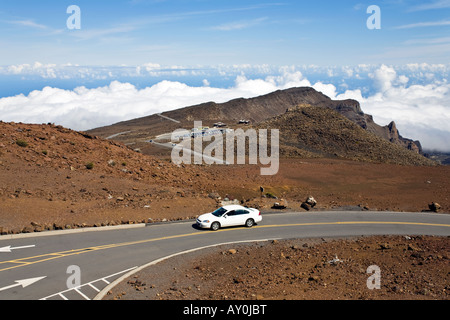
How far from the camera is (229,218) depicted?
68.1ft

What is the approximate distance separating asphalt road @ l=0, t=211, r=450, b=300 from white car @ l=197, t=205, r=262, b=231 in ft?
1.29

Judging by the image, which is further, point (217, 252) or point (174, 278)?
point (217, 252)

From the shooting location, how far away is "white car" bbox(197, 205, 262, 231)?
20.5 m

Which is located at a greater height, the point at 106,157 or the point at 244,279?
the point at 106,157

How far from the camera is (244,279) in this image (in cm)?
1387

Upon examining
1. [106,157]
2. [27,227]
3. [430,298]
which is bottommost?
[430,298]

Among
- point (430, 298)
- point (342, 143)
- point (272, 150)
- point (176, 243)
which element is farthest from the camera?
point (342, 143)

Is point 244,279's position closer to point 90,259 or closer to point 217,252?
point 217,252

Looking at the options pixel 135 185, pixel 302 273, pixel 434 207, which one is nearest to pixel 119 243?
pixel 302 273

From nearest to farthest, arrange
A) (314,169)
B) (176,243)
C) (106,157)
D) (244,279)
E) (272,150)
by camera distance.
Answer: (244,279)
(176,243)
(106,157)
(314,169)
(272,150)

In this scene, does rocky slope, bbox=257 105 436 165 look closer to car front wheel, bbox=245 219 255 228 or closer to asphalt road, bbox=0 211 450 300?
asphalt road, bbox=0 211 450 300

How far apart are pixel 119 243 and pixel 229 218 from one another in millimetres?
6601
